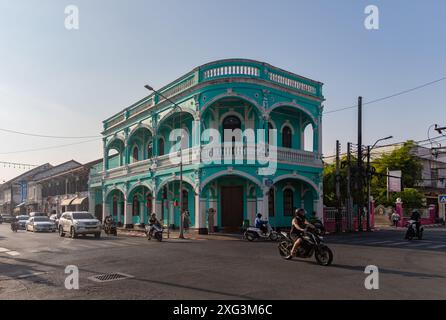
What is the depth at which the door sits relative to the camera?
25.9 meters

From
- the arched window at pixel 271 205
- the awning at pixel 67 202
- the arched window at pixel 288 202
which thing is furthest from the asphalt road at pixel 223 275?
the awning at pixel 67 202

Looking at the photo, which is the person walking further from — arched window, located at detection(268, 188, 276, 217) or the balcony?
arched window, located at detection(268, 188, 276, 217)

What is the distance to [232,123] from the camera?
26.1 metres

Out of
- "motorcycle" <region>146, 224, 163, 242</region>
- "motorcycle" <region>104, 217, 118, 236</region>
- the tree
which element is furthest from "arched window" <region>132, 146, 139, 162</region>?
the tree

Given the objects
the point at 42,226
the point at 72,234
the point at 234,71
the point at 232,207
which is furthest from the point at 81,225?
the point at 234,71

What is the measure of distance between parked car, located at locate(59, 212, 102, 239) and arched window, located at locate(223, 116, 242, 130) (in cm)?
1000

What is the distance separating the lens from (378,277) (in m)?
9.72

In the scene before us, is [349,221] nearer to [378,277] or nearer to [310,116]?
[310,116]

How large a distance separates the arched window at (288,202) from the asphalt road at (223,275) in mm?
12006

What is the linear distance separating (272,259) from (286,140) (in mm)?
16077

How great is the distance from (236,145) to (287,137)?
5.71 m

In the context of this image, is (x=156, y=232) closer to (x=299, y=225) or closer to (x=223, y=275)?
(x=299, y=225)

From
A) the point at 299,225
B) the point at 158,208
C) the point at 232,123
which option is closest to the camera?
the point at 299,225

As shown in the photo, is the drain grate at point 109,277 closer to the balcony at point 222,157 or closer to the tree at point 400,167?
the balcony at point 222,157
